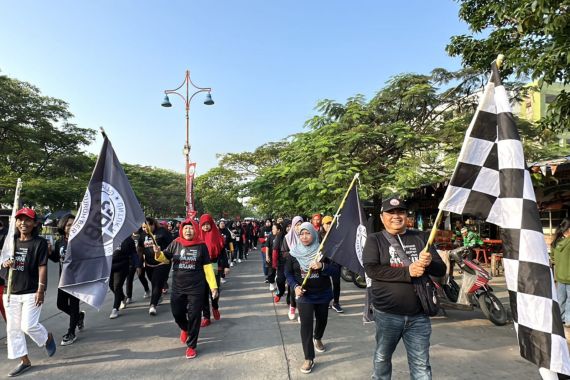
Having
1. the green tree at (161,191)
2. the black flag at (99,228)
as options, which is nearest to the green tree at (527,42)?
the black flag at (99,228)

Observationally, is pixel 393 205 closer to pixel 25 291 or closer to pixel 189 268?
pixel 189 268

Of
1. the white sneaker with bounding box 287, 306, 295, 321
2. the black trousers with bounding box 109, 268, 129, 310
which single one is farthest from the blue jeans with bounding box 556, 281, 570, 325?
the black trousers with bounding box 109, 268, 129, 310

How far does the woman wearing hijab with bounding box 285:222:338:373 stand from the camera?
432cm

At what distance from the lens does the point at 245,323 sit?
6375 mm

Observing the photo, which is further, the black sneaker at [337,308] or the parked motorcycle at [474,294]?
the black sneaker at [337,308]

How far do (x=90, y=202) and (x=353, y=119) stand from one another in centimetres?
1005

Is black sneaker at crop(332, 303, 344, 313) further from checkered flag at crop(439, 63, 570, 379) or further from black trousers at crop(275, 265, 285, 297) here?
checkered flag at crop(439, 63, 570, 379)

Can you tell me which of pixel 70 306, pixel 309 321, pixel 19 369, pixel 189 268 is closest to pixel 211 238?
pixel 189 268

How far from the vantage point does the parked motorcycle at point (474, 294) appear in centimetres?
609

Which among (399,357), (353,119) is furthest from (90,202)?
(353,119)

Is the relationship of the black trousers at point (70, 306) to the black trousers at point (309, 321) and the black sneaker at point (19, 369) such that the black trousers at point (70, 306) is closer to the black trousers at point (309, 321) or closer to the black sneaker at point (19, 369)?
the black sneaker at point (19, 369)

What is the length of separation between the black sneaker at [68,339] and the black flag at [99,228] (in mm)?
1067

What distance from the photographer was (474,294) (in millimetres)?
6270

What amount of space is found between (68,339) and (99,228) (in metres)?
1.73
